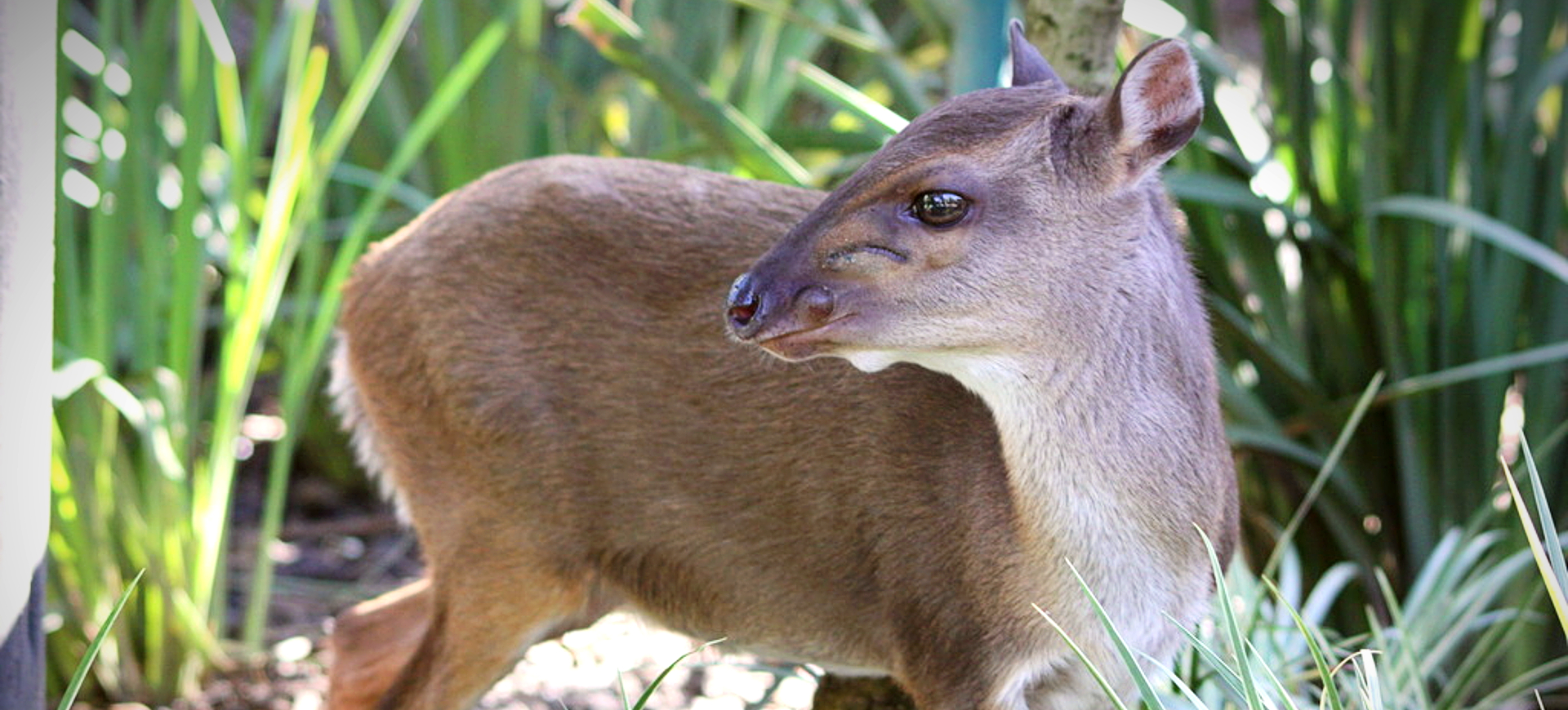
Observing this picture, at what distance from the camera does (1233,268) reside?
420cm

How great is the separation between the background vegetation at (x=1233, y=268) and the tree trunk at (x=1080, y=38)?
21cm

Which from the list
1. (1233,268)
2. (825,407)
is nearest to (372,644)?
(825,407)

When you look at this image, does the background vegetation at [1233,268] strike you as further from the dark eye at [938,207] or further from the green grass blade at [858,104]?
the dark eye at [938,207]

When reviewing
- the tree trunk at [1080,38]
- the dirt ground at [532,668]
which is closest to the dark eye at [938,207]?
the tree trunk at [1080,38]

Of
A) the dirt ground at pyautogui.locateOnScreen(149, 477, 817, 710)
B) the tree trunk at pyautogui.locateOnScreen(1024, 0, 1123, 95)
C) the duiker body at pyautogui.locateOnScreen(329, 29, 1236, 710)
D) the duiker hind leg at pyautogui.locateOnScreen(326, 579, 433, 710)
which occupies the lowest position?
the dirt ground at pyautogui.locateOnScreen(149, 477, 817, 710)

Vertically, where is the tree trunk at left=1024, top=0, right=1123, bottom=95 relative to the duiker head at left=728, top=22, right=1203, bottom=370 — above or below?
above

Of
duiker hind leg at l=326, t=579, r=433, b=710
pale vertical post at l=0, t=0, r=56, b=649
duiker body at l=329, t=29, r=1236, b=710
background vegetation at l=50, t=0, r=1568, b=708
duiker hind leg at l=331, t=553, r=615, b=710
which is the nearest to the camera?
pale vertical post at l=0, t=0, r=56, b=649

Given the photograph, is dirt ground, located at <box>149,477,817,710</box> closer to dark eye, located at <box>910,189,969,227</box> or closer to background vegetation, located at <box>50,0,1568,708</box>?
background vegetation, located at <box>50,0,1568,708</box>

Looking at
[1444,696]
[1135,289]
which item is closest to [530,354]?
[1135,289]

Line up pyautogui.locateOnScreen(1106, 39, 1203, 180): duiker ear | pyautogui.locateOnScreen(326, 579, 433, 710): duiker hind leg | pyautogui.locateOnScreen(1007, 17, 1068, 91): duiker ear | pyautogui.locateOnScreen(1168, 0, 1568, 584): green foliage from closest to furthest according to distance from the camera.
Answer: pyautogui.locateOnScreen(1106, 39, 1203, 180): duiker ear < pyautogui.locateOnScreen(1007, 17, 1068, 91): duiker ear < pyautogui.locateOnScreen(326, 579, 433, 710): duiker hind leg < pyautogui.locateOnScreen(1168, 0, 1568, 584): green foliage

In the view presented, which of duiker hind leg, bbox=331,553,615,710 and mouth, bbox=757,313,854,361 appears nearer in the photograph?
mouth, bbox=757,313,854,361

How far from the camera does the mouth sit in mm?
2314

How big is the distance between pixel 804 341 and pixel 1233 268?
2.15 metres

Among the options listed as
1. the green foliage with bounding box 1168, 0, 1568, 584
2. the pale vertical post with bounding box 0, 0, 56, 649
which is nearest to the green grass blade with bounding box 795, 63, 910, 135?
the green foliage with bounding box 1168, 0, 1568, 584
